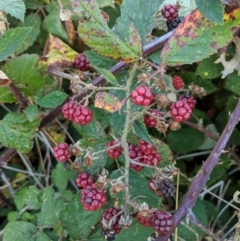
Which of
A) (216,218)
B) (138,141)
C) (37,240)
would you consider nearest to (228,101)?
(216,218)

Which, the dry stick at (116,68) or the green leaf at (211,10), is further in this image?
the dry stick at (116,68)

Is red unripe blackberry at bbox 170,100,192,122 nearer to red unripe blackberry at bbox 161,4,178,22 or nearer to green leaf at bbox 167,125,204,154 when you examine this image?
red unripe blackberry at bbox 161,4,178,22

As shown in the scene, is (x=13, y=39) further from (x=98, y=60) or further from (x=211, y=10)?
(x=211, y=10)

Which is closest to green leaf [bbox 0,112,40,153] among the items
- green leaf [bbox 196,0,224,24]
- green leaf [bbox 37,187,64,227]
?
green leaf [bbox 37,187,64,227]

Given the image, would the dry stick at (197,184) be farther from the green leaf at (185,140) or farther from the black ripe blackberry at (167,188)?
the green leaf at (185,140)

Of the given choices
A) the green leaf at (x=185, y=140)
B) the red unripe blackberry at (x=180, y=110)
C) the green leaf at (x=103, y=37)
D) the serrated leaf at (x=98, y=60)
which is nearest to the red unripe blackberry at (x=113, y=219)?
the red unripe blackberry at (x=180, y=110)

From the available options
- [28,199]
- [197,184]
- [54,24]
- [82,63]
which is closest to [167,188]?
[197,184]
